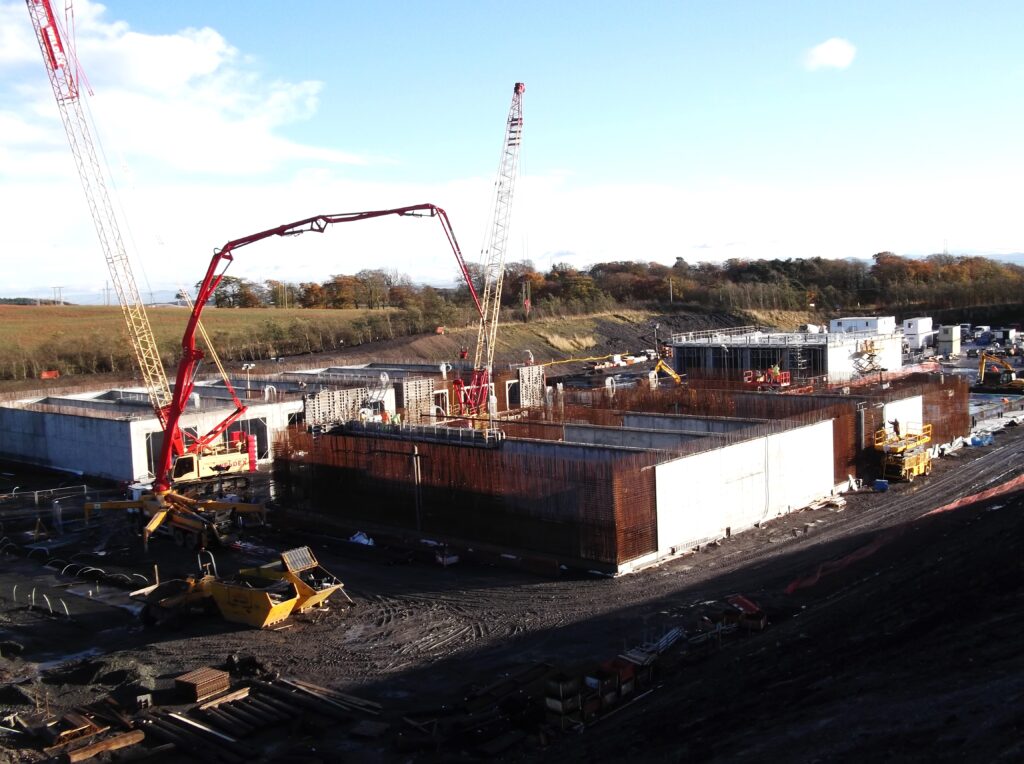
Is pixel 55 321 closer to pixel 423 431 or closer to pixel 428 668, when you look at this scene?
pixel 423 431

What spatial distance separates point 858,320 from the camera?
63469 millimetres

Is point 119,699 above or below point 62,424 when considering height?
below

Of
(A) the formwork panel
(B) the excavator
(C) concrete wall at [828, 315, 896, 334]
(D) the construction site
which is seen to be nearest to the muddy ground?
(D) the construction site

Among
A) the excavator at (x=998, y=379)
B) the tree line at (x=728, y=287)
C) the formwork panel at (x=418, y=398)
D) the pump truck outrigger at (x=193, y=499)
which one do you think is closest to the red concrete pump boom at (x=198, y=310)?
the pump truck outrigger at (x=193, y=499)

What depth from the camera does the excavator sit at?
5069cm

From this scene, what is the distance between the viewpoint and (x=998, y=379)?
5309 cm

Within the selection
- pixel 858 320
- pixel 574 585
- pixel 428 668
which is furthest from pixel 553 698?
A: pixel 858 320

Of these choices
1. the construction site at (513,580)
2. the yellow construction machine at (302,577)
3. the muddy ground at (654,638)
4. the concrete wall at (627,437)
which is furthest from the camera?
the concrete wall at (627,437)

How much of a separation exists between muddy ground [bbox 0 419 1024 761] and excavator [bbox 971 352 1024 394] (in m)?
30.3

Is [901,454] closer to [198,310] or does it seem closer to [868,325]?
[198,310]

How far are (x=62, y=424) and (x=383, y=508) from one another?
19017mm

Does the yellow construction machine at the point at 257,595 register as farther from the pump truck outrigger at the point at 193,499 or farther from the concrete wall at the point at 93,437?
the concrete wall at the point at 93,437

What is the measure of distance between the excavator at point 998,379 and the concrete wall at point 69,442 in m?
44.1

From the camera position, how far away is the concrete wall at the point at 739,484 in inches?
866
